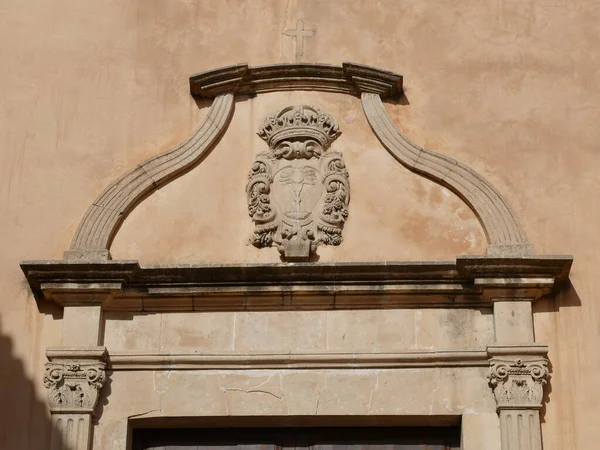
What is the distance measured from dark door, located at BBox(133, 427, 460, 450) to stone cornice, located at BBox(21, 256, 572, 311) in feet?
2.46

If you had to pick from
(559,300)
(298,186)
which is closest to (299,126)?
(298,186)

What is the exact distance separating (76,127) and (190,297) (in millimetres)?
1464

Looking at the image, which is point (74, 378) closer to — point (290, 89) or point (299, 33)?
point (290, 89)

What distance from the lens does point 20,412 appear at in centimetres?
929

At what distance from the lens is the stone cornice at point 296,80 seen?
10.1m

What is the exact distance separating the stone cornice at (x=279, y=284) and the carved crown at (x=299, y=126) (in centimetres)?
95

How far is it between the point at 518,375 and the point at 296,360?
4.28 feet

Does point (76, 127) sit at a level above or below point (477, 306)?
above

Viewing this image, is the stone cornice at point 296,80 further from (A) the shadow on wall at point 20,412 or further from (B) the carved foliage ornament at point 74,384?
(A) the shadow on wall at point 20,412

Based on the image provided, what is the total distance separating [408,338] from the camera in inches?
370

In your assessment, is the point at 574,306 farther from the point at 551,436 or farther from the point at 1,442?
the point at 1,442

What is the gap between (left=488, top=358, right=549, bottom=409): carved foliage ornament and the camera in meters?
9.07

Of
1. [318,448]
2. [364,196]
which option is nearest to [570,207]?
[364,196]

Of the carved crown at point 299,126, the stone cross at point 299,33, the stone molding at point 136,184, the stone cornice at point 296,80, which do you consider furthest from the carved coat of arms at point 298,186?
the stone cross at point 299,33
